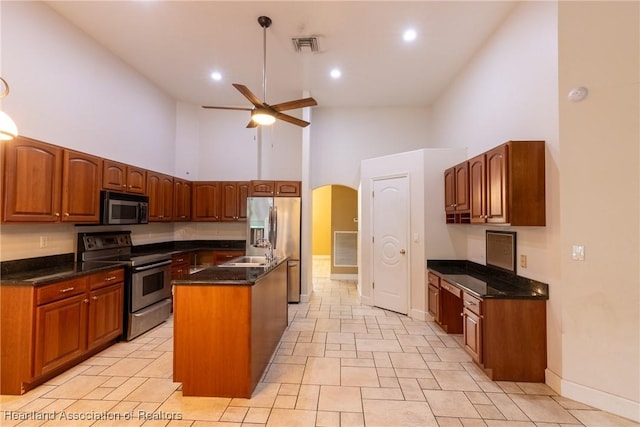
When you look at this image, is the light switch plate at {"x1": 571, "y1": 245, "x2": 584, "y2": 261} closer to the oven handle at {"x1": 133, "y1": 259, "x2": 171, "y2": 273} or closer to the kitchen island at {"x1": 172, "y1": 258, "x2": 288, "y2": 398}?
the kitchen island at {"x1": 172, "y1": 258, "x2": 288, "y2": 398}

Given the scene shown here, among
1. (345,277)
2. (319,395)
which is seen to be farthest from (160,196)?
(345,277)

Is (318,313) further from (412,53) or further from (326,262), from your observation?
(326,262)

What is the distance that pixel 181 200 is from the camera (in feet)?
17.4

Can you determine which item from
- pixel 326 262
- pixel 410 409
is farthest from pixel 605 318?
pixel 326 262

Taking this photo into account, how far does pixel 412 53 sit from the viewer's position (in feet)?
13.2

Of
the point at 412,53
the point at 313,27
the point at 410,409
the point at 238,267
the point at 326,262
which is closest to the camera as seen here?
the point at 410,409

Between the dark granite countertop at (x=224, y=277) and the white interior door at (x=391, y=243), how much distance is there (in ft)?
7.88

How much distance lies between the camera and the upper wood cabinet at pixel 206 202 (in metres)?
5.54

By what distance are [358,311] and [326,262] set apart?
5.23m

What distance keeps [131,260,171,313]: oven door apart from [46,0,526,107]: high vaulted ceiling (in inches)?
115

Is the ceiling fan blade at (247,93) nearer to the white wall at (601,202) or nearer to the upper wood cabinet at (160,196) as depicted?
the upper wood cabinet at (160,196)

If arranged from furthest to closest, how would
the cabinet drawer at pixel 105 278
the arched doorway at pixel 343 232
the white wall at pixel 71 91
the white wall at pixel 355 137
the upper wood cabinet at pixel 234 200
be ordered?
the arched doorway at pixel 343 232 → the white wall at pixel 355 137 → the upper wood cabinet at pixel 234 200 → the cabinet drawer at pixel 105 278 → the white wall at pixel 71 91

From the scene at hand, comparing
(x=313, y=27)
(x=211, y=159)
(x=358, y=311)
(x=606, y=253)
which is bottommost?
(x=358, y=311)

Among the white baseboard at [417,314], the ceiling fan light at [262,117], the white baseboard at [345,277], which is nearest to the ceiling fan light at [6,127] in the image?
the ceiling fan light at [262,117]
